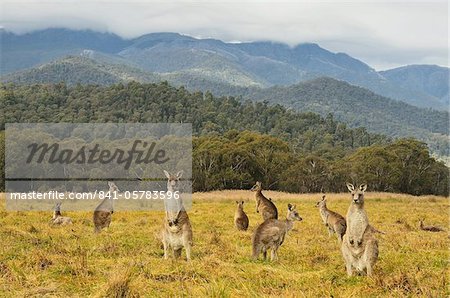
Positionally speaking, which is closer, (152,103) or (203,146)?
(203,146)

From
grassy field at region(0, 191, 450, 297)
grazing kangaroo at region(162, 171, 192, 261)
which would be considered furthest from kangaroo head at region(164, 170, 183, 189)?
grassy field at region(0, 191, 450, 297)

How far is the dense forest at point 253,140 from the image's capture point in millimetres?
76188

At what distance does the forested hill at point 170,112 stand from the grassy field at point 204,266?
114 meters

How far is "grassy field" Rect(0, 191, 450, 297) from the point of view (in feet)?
29.9

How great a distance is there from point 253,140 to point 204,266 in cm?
7632

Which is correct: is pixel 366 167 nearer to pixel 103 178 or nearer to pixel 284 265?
pixel 103 178

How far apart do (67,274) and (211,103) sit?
529 ft

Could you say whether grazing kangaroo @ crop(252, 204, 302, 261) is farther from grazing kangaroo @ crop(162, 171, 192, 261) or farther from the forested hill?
the forested hill

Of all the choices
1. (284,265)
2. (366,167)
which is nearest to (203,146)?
(366,167)

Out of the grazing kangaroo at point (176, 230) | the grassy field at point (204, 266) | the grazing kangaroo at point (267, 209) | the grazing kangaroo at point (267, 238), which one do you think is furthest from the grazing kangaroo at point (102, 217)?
the grazing kangaroo at point (267, 238)

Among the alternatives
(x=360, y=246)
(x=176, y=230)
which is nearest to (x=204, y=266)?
(x=176, y=230)

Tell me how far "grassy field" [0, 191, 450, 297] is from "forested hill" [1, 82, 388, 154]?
375ft

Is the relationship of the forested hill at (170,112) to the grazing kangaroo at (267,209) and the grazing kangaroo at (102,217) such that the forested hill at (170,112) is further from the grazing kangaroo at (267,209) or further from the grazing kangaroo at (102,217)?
the grazing kangaroo at (102,217)

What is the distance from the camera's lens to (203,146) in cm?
8256
